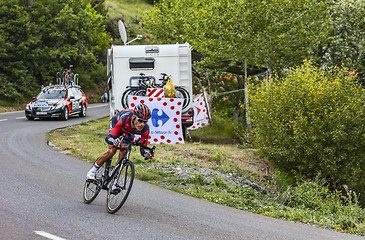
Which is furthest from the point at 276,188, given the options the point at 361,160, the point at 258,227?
the point at 258,227

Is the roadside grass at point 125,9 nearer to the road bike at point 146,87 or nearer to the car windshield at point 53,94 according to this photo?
the car windshield at point 53,94

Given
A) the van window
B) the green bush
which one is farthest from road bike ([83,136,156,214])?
the van window

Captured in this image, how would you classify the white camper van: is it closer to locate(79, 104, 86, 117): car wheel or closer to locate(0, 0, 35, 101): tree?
locate(79, 104, 86, 117): car wheel

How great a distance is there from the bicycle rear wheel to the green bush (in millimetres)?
7216

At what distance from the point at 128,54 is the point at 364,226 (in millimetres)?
10285

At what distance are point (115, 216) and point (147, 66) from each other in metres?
9.41

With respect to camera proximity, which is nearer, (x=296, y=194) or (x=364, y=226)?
(x=364, y=226)

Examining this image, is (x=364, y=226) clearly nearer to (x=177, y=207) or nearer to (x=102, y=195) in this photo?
(x=177, y=207)

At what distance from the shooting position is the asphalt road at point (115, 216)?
645 centimetres

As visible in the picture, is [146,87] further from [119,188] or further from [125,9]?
Answer: [125,9]

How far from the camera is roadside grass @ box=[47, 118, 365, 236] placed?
8875mm

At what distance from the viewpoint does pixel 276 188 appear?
41.5 feet

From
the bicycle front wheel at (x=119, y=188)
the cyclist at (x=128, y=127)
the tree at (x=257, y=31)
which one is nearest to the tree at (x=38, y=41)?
the tree at (x=257, y=31)

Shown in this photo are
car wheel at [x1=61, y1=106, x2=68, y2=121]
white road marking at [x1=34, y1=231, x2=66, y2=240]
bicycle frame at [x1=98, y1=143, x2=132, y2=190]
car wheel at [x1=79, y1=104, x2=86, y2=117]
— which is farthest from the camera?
car wheel at [x1=79, y1=104, x2=86, y2=117]
